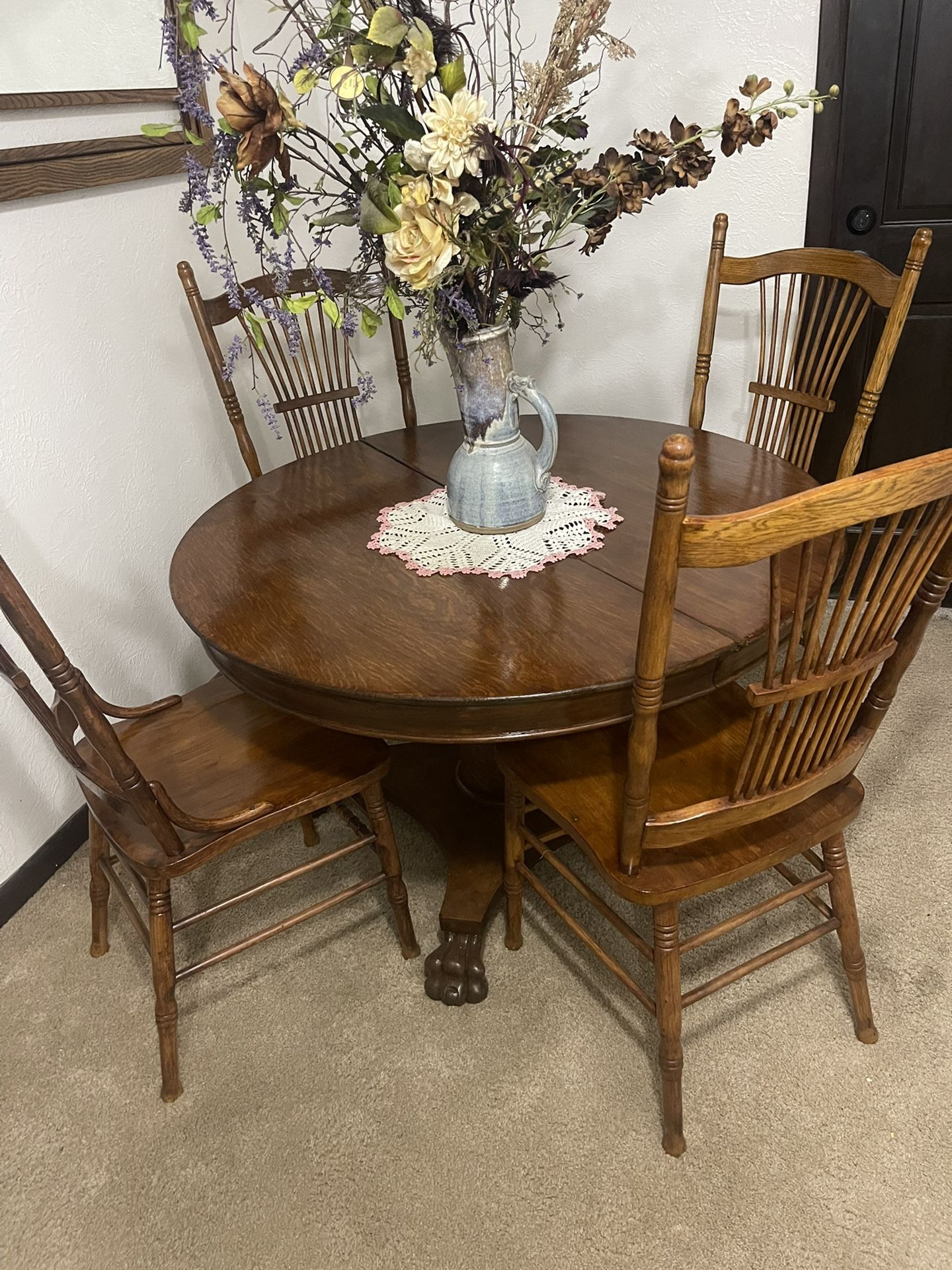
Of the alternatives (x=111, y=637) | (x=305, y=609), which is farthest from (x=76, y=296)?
(x=305, y=609)

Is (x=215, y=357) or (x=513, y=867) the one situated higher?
(x=215, y=357)

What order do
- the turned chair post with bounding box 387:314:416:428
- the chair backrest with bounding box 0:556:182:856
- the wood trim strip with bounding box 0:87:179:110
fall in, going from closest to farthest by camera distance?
the chair backrest with bounding box 0:556:182:856 → the wood trim strip with bounding box 0:87:179:110 → the turned chair post with bounding box 387:314:416:428

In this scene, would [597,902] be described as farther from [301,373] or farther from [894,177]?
[894,177]

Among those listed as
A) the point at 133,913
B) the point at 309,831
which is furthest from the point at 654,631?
the point at 309,831

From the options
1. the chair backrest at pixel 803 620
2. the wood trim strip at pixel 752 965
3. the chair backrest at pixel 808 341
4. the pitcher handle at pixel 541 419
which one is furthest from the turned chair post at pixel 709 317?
the wood trim strip at pixel 752 965

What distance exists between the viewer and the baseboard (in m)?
1.83

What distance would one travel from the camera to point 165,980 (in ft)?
4.63

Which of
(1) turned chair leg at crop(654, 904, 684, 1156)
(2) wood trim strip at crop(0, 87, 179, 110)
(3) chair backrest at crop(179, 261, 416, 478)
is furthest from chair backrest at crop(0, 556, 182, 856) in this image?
(2) wood trim strip at crop(0, 87, 179, 110)

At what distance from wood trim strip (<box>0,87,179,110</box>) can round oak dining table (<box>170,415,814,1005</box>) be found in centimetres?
78

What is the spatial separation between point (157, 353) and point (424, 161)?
3.88ft

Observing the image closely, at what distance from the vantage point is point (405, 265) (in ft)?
3.82

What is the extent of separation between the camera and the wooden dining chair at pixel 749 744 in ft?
2.89

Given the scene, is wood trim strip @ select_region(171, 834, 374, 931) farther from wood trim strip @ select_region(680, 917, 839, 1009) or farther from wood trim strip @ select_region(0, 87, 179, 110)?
wood trim strip @ select_region(0, 87, 179, 110)

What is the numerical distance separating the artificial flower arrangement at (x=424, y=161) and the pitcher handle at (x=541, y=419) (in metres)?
0.09
